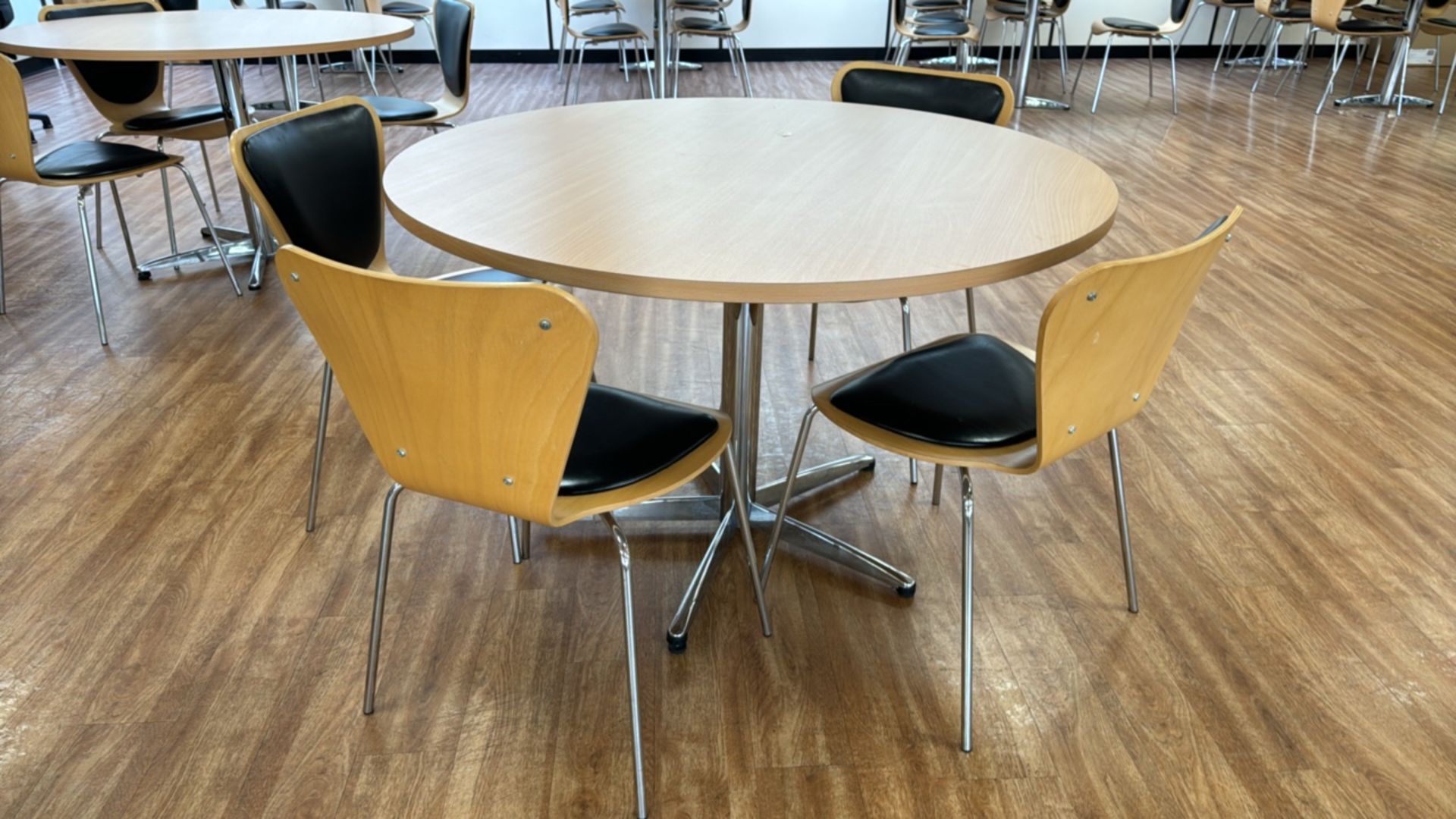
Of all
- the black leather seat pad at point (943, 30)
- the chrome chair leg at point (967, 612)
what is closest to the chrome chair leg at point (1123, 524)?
the chrome chair leg at point (967, 612)

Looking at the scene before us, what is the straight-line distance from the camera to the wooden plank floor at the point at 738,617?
5.25ft

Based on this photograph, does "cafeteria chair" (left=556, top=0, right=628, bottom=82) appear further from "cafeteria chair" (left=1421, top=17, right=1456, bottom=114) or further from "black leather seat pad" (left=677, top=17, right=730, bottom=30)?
"cafeteria chair" (left=1421, top=17, right=1456, bottom=114)

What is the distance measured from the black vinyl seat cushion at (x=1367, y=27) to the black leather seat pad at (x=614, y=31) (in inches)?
170

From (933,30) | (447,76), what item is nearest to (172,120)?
(447,76)

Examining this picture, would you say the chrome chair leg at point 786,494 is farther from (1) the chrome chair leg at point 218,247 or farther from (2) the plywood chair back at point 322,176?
(1) the chrome chair leg at point 218,247

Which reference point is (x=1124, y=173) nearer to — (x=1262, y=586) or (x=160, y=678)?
(x=1262, y=586)

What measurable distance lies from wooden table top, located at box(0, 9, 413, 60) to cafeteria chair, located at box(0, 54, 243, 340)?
20 centimetres

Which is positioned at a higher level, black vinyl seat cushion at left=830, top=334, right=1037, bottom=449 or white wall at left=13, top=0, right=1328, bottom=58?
black vinyl seat cushion at left=830, top=334, right=1037, bottom=449

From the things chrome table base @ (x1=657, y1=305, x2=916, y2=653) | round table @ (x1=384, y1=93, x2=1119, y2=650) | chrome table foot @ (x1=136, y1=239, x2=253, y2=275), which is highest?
round table @ (x1=384, y1=93, x2=1119, y2=650)

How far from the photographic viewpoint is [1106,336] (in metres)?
1.42

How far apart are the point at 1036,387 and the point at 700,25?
5.57 metres

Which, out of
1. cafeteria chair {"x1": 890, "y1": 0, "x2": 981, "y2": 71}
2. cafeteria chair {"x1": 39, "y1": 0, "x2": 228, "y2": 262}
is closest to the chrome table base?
cafeteria chair {"x1": 39, "y1": 0, "x2": 228, "y2": 262}

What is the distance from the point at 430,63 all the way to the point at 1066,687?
23.9ft

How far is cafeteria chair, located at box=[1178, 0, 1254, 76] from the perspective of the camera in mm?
7605
